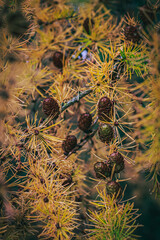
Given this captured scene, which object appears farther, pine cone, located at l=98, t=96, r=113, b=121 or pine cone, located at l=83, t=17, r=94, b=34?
pine cone, located at l=83, t=17, r=94, b=34

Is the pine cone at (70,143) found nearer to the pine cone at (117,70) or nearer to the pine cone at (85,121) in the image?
the pine cone at (85,121)

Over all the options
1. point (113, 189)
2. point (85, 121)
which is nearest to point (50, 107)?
point (85, 121)

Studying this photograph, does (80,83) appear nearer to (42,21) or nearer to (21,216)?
(42,21)

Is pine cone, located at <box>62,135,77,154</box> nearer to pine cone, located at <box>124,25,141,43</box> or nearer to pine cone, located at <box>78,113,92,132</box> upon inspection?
pine cone, located at <box>78,113,92,132</box>

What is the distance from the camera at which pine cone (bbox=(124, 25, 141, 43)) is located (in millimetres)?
367

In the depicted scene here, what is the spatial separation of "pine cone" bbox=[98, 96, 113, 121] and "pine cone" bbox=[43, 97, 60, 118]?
9cm

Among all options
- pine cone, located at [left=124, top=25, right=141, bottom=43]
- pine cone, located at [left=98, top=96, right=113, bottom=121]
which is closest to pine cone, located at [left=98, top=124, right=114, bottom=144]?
pine cone, located at [left=98, top=96, right=113, bottom=121]

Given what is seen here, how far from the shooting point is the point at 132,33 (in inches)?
Answer: 14.5

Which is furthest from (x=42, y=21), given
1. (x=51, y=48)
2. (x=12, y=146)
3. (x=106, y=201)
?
(x=106, y=201)

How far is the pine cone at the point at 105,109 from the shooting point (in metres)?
0.33

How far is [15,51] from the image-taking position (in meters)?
0.43

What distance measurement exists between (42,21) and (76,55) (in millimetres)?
122

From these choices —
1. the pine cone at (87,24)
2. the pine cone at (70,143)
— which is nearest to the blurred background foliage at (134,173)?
the pine cone at (87,24)

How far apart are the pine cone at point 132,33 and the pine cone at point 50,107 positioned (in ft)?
0.61
